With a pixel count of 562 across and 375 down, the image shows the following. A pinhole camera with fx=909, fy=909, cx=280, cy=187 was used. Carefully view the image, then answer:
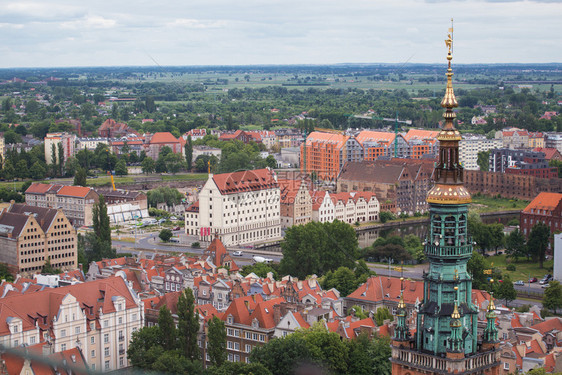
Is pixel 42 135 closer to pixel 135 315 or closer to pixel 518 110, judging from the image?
pixel 518 110

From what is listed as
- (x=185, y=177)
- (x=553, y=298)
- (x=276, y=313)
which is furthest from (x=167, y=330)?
(x=185, y=177)

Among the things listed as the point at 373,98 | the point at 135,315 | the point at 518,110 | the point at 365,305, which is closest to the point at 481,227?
the point at 365,305

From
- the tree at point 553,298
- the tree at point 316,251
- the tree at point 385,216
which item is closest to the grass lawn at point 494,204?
the tree at point 385,216

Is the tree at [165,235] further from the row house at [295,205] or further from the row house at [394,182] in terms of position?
the row house at [394,182]

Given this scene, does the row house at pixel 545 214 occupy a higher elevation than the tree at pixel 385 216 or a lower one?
higher

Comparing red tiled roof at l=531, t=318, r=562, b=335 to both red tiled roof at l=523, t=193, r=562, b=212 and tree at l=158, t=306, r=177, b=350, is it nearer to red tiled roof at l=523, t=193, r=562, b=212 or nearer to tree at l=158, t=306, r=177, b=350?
tree at l=158, t=306, r=177, b=350

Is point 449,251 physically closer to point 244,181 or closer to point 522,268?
point 522,268
